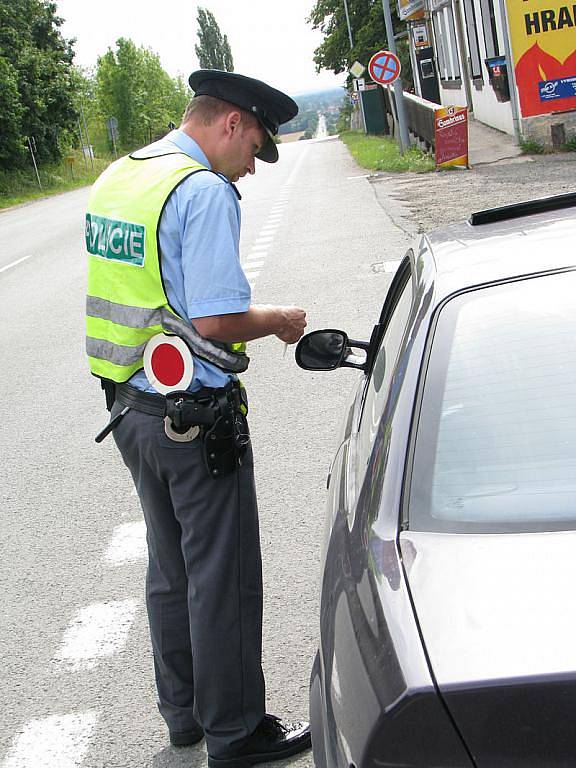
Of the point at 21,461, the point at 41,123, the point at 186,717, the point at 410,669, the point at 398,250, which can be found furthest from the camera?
the point at 41,123

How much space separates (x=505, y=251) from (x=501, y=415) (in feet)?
1.84

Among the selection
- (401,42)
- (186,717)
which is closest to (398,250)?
(186,717)

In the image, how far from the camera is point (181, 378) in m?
2.69

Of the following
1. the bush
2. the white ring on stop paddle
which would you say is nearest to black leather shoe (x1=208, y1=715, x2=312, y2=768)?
the white ring on stop paddle

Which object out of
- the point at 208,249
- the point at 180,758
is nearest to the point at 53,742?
the point at 180,758

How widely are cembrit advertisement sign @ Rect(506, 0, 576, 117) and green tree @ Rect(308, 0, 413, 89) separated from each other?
3752cm

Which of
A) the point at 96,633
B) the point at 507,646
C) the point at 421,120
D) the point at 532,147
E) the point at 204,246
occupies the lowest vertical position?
the point at 532,147

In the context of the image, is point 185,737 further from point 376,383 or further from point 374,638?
point 374,638

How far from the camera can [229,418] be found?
2754 mm

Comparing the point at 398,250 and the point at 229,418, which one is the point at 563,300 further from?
the point at 398,250

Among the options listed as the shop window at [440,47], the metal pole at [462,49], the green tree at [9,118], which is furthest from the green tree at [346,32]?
the metal pole at [462,49]

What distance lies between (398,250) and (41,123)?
4019 cm

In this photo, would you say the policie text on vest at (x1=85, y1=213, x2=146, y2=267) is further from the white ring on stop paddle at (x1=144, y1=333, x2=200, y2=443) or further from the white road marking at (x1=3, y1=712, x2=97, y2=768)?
the white road marking at (x1=3, y1=712, x2=97, y2=768)

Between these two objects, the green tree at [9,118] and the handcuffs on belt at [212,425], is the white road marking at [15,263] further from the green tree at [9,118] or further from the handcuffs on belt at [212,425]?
the green tree at [9,118]
